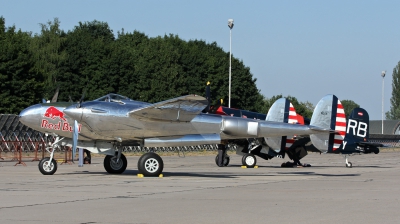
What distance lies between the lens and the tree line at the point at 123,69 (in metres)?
72.4

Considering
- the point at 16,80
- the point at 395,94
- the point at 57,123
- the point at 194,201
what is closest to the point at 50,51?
the point at 16,80

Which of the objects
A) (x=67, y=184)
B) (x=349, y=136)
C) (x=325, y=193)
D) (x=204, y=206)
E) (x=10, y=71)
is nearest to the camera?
(x=204, y=206)

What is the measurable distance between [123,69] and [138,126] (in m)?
57.0

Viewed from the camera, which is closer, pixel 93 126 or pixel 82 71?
pixel 93 126

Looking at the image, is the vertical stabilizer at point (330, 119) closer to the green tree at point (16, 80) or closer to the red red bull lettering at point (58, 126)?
the red red bull lettering at point (58, 126)

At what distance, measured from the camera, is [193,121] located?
65.1ft

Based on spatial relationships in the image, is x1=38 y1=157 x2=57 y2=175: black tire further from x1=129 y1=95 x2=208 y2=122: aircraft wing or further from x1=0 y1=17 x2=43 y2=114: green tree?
x1=0 y1=17 x2=43 y2=114: green tree

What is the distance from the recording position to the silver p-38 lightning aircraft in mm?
19250

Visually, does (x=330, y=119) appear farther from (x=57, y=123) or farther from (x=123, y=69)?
(x=123, y=69)

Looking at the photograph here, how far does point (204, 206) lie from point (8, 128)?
32.9m

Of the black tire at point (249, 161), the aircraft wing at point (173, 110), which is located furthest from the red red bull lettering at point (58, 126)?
the black tire at point (249, 161)

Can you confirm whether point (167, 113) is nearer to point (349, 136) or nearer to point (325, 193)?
point (325, 193)

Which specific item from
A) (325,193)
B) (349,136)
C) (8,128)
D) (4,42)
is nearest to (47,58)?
(4,42)

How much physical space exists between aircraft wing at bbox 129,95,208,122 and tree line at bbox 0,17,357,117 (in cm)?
4626
